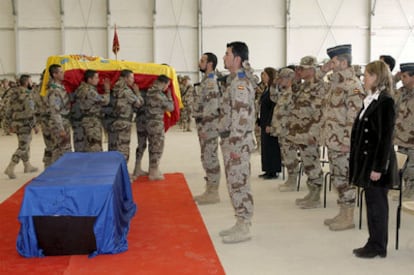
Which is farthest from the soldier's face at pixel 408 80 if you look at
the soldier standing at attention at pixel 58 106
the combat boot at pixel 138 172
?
the soldier standing at attention at pixel 58 106

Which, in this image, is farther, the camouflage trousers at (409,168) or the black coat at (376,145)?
the camouflage trousers at (409,168)

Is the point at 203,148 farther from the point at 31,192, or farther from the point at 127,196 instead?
the point at 31,192

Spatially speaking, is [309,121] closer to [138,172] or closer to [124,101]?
[124,101]

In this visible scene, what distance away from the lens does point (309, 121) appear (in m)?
5.32

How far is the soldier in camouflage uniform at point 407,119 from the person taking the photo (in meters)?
5.45

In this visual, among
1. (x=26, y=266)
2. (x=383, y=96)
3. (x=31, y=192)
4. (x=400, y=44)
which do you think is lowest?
(x=26, y=266)

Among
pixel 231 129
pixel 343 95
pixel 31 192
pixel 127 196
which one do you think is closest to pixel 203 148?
pixel 127 196

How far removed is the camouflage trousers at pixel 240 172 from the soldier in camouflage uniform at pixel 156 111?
8.69 ft

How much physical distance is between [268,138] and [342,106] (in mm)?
2529

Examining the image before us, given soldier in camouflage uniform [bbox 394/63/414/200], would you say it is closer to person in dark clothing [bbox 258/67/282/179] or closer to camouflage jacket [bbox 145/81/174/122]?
person in dark clothing [bbox 258/67/282/179]

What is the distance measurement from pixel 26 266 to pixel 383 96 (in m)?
2.90

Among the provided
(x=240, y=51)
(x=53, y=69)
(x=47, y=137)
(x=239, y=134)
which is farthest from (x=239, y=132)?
(x=47, y=137)

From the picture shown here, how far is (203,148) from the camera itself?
5.56 m

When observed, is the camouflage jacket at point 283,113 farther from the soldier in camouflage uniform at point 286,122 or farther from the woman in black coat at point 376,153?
the woman in black coat at point 376,153
